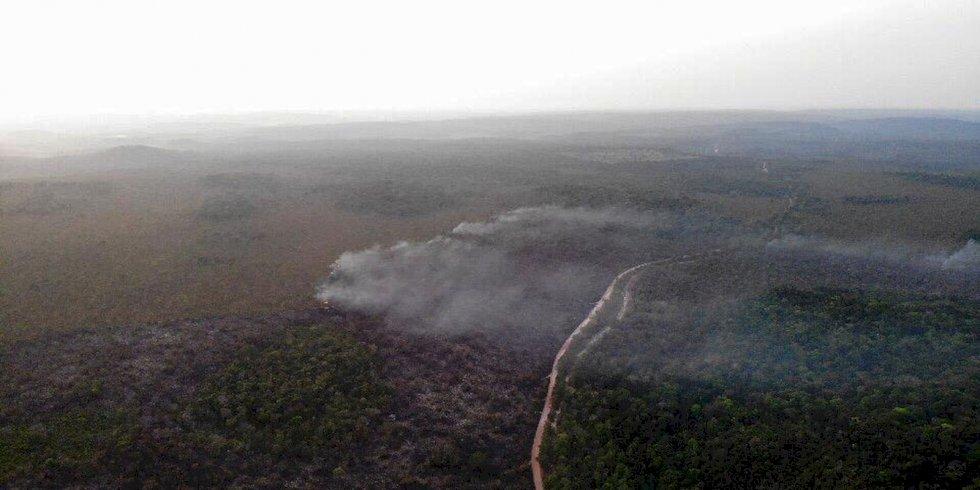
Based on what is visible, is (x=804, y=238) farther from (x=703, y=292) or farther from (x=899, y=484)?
(x=899, y=484)

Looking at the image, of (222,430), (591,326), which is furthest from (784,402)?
(222,430)

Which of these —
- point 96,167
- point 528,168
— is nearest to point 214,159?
point 96,167

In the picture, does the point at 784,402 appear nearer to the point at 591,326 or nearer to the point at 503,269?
the point at 591,326

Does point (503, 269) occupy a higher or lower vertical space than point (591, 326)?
higher

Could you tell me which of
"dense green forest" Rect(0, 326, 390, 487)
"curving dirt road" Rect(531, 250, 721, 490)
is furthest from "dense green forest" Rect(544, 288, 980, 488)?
"dense green forest" Rect(0, 326, 390, 487)

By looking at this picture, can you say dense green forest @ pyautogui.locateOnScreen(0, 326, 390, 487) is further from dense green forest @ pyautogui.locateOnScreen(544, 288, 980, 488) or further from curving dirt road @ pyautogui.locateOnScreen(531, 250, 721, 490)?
dense green forest @ pyautogui.locateOnScreen(544, 288, 980, 488)

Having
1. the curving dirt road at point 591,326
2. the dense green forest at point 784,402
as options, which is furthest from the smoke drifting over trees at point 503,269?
the dense green forest at point 784,402
